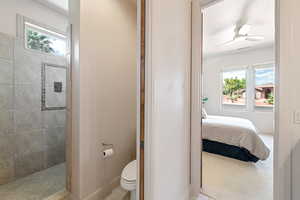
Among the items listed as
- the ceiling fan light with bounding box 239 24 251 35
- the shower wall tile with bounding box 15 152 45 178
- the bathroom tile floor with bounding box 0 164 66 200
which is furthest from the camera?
the ceiling fan light with bounding box 239 24 251 35

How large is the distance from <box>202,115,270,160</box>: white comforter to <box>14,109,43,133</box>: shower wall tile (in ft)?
10.2

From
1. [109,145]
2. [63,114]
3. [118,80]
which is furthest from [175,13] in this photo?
[63,114]

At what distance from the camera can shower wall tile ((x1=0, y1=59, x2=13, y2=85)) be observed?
6.64 ft

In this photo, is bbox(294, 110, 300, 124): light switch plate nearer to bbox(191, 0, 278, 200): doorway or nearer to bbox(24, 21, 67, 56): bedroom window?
bbox(191, 0, 278, 200): doorway

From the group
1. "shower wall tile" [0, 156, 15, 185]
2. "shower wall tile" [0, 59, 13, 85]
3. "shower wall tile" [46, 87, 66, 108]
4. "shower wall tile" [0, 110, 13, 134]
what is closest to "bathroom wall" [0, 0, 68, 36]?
"shower wall tile" [0, 59, 13, 85]

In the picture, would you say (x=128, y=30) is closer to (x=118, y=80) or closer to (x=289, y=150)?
(x=118, y=80)

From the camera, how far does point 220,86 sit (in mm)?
5875

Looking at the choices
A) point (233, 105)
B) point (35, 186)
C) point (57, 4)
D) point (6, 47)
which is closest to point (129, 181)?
point (35, 186)

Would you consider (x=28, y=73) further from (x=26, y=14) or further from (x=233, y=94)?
(x=233, y=94)

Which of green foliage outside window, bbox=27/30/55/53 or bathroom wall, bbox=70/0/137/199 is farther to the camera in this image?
green foliage outside window, bbox=27/30/55/53

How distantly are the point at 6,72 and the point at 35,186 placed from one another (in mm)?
1600

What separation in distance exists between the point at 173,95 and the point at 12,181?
2.53 meters

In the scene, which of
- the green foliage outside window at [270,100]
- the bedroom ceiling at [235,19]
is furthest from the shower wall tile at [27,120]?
the green foliage outside window at [270,100]

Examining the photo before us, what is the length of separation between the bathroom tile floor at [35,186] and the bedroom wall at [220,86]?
5.49 metres
